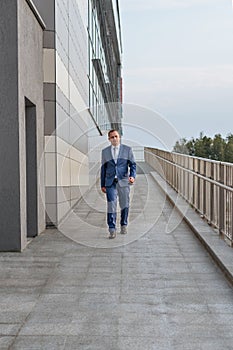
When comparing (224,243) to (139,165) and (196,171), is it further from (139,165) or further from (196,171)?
(139,165)

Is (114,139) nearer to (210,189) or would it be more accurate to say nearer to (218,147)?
(210,189)

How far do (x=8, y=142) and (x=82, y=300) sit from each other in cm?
332

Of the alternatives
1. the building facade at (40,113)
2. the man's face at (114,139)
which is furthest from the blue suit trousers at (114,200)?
the building facade at (40,113)

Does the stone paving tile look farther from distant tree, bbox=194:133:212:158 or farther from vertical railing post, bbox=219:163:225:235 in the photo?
distant tree, bbox=194:133:212:158

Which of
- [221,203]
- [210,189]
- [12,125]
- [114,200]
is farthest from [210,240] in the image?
[12,125]

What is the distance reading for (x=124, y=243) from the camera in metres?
9.66

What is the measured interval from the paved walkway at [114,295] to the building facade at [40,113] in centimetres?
76

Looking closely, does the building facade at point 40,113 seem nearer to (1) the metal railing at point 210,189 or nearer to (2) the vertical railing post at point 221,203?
(1) the metal railing at point 210,189

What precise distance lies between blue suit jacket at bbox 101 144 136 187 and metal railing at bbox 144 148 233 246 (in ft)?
4.40

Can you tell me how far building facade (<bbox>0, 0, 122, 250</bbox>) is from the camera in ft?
28.8

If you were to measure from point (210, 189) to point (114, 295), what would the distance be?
15.2 feet

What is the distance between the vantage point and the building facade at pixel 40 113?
28.8ft

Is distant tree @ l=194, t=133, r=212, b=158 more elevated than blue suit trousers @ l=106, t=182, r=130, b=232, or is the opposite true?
distant tree @ l=194, t=133, r=212, b=158

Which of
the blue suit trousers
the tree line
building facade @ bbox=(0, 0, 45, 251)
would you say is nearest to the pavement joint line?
the blue suit trousers
